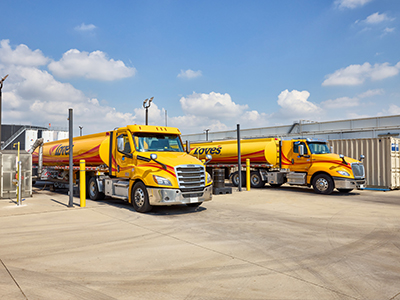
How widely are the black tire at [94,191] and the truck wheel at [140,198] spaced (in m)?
2.87

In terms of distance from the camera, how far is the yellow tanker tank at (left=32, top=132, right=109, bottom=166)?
1195 cm

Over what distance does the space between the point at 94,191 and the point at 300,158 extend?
10.0m

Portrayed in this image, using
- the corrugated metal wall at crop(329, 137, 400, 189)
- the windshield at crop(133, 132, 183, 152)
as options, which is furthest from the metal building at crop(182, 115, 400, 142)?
the windshield at crop(133, 132, 183, 152)

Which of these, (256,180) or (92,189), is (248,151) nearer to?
(256,180)

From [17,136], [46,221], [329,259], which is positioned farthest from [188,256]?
[17,136]

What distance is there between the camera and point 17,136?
37.3m

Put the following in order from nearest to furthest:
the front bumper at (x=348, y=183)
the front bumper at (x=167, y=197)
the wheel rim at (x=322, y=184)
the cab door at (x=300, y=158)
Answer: the front bumper at (x=167, y=197) < the front bumper at (x=348, y=183) < the wheel rim at (x=322, y=184) < the cab door at (x=300, y=158)

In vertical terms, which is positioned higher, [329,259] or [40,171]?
[40,171]

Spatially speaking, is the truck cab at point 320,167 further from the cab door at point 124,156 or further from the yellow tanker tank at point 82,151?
the yellow tanker tank at point 82,151

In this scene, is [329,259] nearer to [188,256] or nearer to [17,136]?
[188,256]

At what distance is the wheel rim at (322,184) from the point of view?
14945mm

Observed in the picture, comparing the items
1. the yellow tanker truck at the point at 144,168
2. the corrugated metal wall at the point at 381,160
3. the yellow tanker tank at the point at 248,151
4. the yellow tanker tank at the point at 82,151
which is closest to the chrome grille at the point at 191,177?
the yellow tanker truck at the point at 144,168

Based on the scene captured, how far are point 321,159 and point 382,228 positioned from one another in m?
7.97

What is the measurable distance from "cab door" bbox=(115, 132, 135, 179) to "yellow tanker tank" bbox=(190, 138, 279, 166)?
9.06 m
